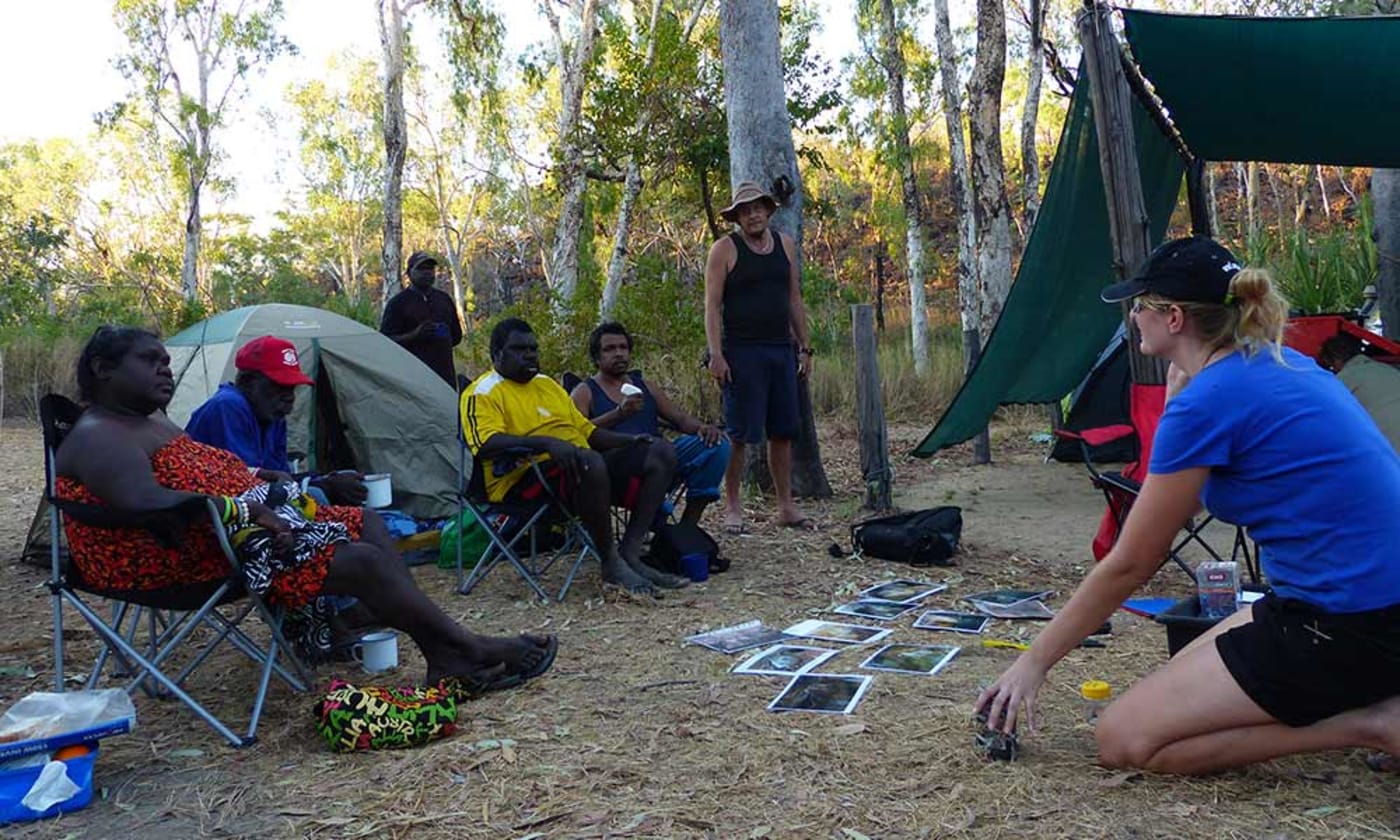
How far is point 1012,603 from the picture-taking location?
3893mm

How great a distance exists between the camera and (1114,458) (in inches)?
287

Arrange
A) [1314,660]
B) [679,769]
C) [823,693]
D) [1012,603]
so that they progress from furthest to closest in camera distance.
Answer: [1012,603] < [823,693] < [679,769] < [1314,660]

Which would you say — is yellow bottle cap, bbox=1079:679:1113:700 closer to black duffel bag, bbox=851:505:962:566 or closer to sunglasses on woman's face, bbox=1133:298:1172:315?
sunglasses on woman's face, bbox=1133:298:1172:315

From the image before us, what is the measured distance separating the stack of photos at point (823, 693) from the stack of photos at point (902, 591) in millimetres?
990

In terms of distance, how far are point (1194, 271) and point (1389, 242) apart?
570 cm

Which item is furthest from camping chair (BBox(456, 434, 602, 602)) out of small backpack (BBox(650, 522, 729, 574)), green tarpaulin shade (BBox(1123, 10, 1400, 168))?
green tarpaulin shade (BBox(1123, 10, 1400, 168))

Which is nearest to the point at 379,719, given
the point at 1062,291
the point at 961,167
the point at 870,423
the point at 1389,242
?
the point at 870,423

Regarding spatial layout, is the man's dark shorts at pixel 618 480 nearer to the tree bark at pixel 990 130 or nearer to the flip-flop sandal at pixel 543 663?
the flip-flop sandal at pixel 543 663

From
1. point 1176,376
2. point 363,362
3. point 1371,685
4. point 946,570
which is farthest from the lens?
point 363,362

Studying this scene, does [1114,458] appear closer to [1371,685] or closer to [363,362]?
[363,362]

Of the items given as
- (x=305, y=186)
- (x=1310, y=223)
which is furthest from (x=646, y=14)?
(x=305, y=186)

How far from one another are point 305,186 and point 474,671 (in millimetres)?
36654

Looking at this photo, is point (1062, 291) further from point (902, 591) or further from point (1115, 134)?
point (902, 591)

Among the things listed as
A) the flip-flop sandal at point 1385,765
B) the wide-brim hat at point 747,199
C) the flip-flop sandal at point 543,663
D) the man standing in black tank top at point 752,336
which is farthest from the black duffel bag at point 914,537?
the flip-flop sandal at point 1385,765
